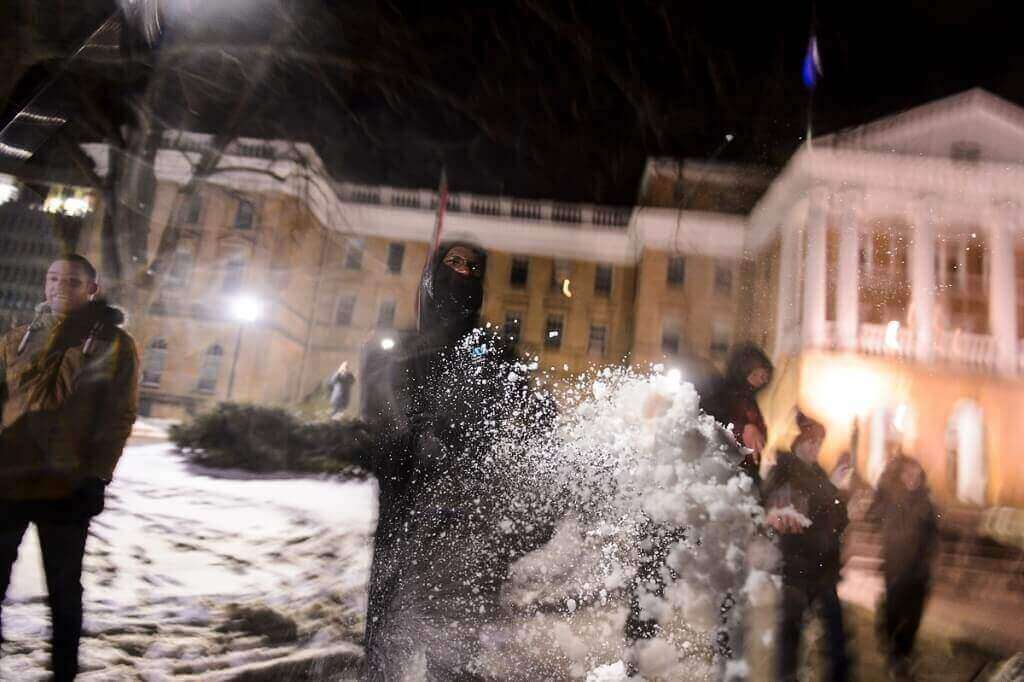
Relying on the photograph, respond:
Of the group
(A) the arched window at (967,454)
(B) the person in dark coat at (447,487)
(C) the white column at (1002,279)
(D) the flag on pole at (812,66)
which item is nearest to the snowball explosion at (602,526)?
(B) the person in dark coat at (447,487)

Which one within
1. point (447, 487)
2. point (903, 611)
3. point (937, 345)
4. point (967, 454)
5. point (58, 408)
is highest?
point (937, 345)

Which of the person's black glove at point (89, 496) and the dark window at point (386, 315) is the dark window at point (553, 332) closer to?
the dark window at point (386, 315)

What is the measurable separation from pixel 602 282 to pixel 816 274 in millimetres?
654

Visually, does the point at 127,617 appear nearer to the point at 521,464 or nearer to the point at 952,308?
the point at 521,464

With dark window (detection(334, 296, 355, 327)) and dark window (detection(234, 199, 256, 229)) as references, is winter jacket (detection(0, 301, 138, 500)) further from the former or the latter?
dark window (detection(334, 296, 355, 327))

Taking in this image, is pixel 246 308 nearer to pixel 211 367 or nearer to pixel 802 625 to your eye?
pixel 211 367

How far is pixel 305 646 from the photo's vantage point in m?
1.68

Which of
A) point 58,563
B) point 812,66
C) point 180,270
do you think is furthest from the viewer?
point 812,66

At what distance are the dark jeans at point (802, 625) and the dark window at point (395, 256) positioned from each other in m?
1.63

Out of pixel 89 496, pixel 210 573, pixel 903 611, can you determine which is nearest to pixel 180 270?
pixel 89 496

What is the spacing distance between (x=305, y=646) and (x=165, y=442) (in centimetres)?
82

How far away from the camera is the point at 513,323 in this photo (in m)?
1.65

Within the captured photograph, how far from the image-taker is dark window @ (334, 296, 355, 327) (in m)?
1.69

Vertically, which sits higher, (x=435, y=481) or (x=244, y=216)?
(x=244, y=216)
